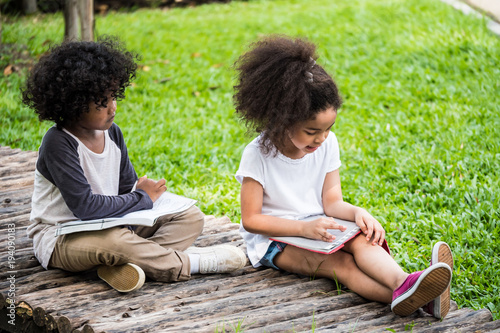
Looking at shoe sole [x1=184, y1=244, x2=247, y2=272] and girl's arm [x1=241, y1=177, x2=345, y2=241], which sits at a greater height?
girl's arm [x1=241, y1=177, x2=345, y2=241]

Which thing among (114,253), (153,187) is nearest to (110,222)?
(114,253)

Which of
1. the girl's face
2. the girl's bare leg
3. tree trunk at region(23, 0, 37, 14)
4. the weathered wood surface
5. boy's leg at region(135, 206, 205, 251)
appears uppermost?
tree trunk at region(23, 0, 37, 14)

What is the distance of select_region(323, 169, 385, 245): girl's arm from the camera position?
115 inches

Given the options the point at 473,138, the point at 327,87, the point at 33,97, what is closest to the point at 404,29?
the point at 473,138

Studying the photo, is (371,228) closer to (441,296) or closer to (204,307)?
(441,296)

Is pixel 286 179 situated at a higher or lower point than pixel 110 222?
higher

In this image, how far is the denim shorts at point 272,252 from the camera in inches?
124

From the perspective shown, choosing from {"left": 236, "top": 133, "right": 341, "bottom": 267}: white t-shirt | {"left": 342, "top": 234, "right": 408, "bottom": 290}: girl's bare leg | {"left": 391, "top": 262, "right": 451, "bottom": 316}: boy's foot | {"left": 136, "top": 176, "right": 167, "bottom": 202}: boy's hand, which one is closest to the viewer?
{"left": 391, "top": 262, "right": 451, "bottom": 316}: boy's foot

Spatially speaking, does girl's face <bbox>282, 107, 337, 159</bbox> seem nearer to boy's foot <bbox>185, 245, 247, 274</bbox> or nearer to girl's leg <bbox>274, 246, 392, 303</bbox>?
girl's leg <bbox>274, 246, 392, 303</bbox>

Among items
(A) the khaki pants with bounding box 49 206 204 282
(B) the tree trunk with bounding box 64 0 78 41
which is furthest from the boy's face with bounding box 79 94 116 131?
(B) the tree trunk with bounding box 64 0 78 41

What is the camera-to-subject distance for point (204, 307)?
2771 millimetres

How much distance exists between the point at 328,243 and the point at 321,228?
83 millimetres

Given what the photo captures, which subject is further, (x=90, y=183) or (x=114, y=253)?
(x=90, y=183)

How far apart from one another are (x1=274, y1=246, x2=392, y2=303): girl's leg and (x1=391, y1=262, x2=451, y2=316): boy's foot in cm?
14
